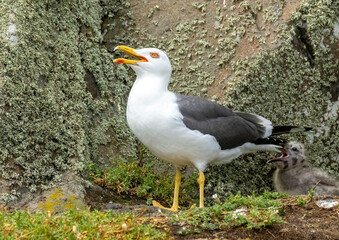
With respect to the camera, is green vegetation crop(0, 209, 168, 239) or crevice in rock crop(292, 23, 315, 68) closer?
green vegetation crop(0, 209, 168, 239)

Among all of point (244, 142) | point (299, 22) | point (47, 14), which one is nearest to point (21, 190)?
point (47, 14)

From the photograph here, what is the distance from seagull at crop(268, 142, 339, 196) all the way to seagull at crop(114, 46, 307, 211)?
0.80m

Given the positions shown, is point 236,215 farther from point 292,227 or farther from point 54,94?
point 54,94

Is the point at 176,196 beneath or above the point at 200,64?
beneath

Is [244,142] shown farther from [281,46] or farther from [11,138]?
[11,138]

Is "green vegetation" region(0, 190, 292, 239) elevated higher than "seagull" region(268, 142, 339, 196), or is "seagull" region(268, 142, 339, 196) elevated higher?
"seagull" region(268, 142, 339, 196)

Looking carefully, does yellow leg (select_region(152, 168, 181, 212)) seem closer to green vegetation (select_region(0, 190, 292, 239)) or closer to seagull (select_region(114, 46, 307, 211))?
seagull (select_region(114, 46, 307, 211))

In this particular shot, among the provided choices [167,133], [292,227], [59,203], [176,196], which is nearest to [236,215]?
[292,227]

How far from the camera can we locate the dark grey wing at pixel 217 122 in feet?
21.9

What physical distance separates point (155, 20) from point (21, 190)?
123 inches

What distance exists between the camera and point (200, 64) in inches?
309

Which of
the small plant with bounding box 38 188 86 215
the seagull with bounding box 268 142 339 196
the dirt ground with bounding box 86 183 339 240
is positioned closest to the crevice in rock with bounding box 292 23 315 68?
the seagull with bounding box 268 142 339 196

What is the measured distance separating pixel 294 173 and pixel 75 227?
4267 mm

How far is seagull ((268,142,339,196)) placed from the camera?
7720 mm
